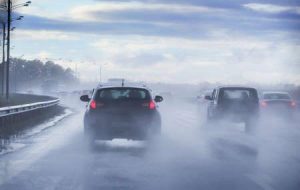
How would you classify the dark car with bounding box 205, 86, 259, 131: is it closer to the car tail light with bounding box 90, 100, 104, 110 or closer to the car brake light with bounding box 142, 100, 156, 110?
the car brake light with bounding box 142, 100, 156, 110

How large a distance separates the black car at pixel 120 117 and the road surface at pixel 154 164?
1.36 ft

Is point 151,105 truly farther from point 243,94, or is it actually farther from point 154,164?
point 243,94

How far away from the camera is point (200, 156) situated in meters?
15.2

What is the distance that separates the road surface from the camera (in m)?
10.5

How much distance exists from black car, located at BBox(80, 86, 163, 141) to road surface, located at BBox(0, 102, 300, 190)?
0.41m

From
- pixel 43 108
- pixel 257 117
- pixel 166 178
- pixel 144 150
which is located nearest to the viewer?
pixel 166 178

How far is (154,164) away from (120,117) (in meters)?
3.68

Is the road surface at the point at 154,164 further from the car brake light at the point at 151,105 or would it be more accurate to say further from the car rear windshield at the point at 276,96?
the car rear windshield at the point at 276,96

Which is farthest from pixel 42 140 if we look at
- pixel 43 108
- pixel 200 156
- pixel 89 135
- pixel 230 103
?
pixel 43 108

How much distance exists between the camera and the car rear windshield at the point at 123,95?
17047 millimetres

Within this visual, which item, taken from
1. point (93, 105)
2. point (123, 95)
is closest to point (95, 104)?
point (93, 105)

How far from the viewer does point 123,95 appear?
694 inches

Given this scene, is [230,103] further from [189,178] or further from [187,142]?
[189,178]

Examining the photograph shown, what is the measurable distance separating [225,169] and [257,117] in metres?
12.5
